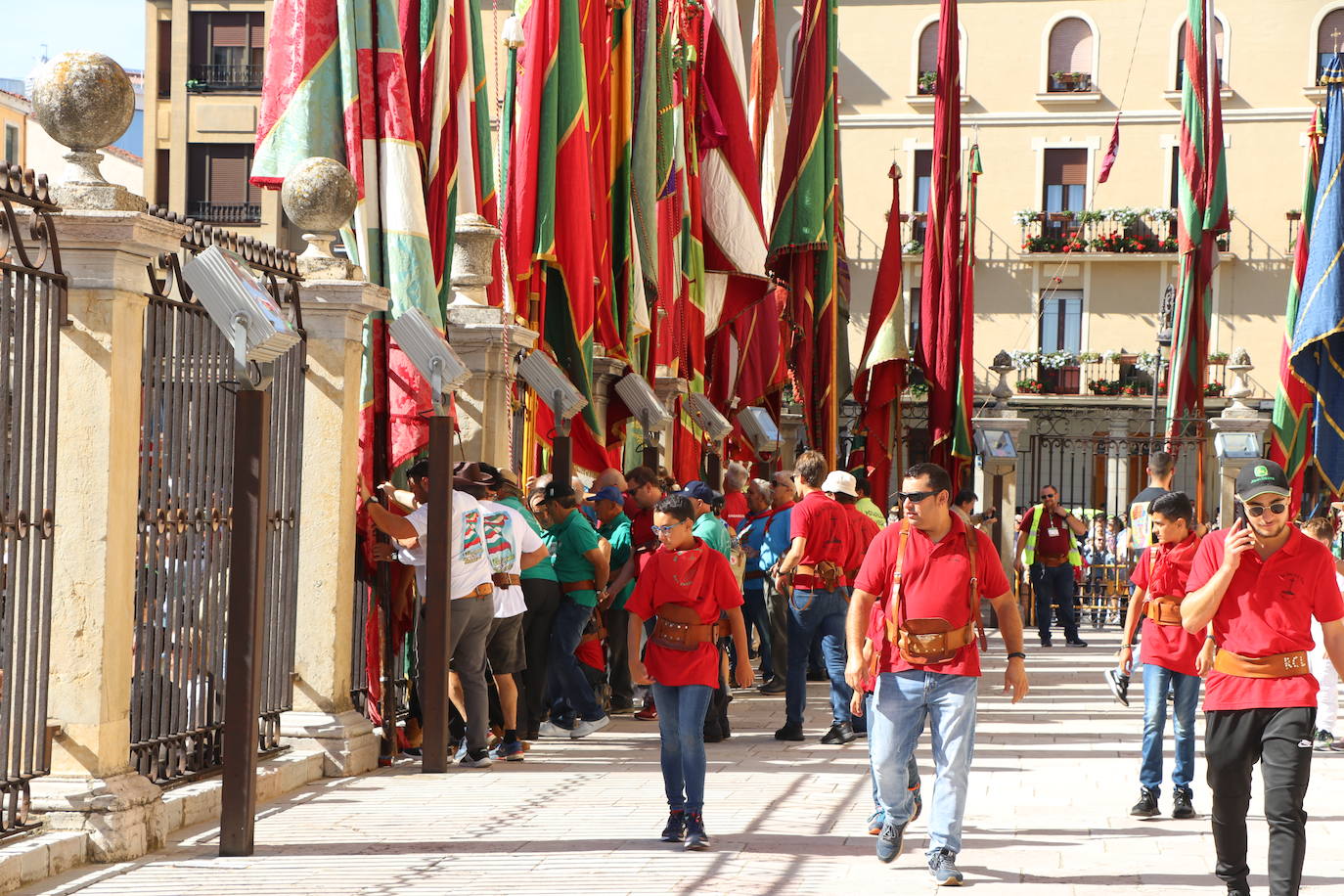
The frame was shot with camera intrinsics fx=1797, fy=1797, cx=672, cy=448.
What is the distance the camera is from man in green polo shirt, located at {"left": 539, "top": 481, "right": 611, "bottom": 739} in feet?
36.3

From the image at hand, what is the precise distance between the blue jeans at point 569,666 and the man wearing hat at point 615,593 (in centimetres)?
33

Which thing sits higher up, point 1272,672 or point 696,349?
point 696,349

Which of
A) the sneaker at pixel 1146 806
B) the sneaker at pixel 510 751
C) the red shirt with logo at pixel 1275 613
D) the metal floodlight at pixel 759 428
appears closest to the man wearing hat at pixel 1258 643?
the red shirt with logo at pixel 1275 613

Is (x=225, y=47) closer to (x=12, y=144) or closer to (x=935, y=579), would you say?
(x=12, y=144)

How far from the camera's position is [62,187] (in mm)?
6793

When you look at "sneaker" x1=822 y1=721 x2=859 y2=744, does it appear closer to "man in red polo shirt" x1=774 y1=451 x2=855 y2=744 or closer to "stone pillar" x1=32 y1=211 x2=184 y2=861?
"man in red polo shirt" x1=774 y1=451 x2=855 y2=744

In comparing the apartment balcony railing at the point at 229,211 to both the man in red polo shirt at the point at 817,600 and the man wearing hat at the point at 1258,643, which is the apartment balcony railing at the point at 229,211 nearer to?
the man in red polo shirt at the point at 817,600

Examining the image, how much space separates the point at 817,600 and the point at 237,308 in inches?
218

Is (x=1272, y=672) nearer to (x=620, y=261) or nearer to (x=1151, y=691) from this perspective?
(x=1151, y=691)

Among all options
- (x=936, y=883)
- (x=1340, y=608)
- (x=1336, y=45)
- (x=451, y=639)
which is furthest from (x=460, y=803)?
(x=1336, y=45)

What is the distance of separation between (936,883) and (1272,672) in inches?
59.7

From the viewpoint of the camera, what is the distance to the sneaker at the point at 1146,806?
8609mm

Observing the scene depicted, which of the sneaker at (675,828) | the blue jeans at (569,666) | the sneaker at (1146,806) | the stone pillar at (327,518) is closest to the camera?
the sneaker at (675,828)

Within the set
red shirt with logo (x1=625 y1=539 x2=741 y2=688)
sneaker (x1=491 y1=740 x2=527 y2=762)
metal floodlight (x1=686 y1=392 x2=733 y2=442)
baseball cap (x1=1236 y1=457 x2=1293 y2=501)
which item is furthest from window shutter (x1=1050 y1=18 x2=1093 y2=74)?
baseball cap (x1=1236 y1=457 x2=1293 y2=501)
